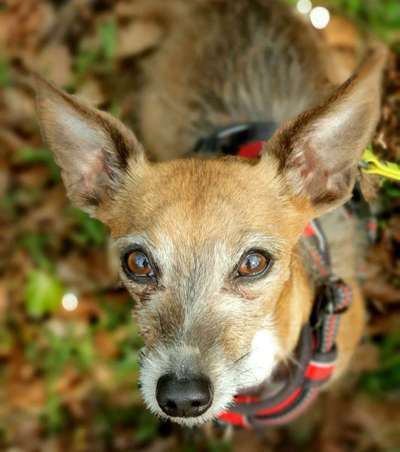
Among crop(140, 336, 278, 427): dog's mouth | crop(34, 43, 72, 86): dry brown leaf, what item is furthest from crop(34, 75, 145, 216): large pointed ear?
crop(34, 43, 72, 86): dry brown leaf

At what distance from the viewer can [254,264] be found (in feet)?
9.14

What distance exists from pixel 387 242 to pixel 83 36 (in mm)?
3319

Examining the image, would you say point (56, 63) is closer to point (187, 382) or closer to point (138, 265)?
point (138, 265)

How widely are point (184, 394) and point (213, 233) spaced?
0.68m

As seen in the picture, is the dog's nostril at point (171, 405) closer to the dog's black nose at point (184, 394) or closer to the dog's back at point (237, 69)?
the dog's black nose at point (184, 394)

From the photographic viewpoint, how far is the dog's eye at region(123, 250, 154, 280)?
285cm

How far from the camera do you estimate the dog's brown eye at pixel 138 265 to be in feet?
9.33

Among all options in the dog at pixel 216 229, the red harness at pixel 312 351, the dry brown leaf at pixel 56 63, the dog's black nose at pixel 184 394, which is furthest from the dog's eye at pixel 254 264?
the dry brown leaf at pixel 56 63

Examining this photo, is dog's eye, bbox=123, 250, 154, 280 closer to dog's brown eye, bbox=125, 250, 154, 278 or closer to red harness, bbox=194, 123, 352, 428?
dog's brown eye, bbox=125, 250, 154, 278

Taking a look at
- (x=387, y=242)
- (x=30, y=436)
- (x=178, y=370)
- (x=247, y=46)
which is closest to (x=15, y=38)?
(x=247, y=46)

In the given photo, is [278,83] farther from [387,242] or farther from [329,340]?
[329,340]

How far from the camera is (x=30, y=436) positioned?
5.02m

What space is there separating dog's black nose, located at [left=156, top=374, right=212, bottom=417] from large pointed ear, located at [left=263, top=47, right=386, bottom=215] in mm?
978

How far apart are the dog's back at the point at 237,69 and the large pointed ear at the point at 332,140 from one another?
50.7 inches
